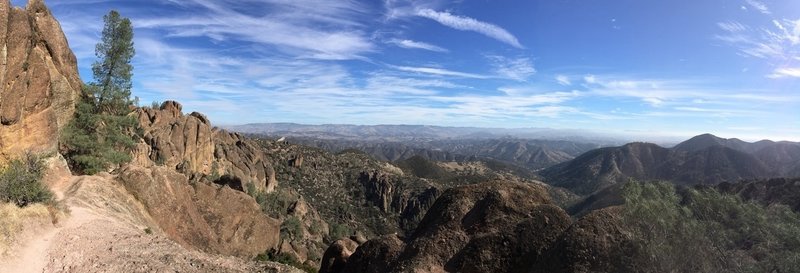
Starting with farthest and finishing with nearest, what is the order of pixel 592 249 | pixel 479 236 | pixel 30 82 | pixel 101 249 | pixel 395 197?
pixel 395 197
pixel 30 82
pixel 101 249
pixel 479 236
pixel 592 249

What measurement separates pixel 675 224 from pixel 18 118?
4327 cm

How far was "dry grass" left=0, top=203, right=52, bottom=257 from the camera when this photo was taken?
69.4ft

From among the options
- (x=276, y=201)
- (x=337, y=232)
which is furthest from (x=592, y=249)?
(x=276, y=201)

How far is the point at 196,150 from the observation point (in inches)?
4311

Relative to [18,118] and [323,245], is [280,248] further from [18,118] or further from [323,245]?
[323,245]

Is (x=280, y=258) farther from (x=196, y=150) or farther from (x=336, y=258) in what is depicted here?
(x=196, y=150)

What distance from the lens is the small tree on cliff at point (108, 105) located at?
144ft

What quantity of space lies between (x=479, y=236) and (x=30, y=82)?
121ft

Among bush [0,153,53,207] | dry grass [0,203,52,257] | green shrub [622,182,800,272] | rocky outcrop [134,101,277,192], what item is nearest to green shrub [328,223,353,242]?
rocky outcrop [134,101,277,192]

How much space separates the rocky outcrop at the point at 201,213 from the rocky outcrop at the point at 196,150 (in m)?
14.1

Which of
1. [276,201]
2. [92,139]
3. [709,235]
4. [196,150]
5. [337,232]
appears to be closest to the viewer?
[709,235]

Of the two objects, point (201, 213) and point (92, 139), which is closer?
point (92, 139)

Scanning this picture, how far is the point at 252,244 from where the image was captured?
50.1 meters

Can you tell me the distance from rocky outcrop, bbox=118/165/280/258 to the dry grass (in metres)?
10.9
